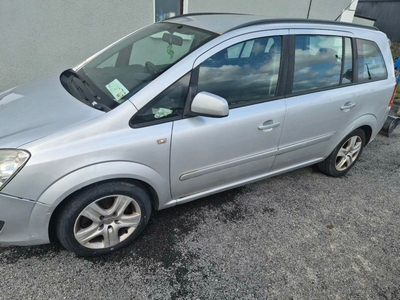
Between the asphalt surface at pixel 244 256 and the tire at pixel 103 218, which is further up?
the tire at pixel 103 218

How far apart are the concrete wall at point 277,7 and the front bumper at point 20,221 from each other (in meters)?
4.54

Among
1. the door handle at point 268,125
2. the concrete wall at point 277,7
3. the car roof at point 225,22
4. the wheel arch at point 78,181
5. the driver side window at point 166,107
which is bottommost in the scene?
the wheel arch at point 78,181

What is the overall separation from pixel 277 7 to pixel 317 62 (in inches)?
158

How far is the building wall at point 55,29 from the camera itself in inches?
167

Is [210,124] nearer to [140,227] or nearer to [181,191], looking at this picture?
[181,191]

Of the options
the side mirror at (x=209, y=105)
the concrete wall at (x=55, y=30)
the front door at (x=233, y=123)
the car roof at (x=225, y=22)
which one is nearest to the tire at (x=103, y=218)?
the front door at (x=233, y=123)

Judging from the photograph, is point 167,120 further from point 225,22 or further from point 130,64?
point 225,22

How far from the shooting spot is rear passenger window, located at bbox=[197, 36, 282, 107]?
6.87ft

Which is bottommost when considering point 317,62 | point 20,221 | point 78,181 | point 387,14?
point 387,14

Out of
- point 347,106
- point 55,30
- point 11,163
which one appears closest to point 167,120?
point 11,163

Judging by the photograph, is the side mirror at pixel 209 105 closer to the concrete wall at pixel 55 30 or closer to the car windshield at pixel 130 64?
the car windshield at pixel 130 64

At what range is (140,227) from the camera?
84.5 inches

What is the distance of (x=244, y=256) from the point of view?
2.16 metres

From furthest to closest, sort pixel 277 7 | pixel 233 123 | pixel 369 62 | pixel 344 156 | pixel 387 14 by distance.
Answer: pixel 387 14 < pixel 277 7 < pixel 344 156 < pixel 369 62 < pixel 233 123
